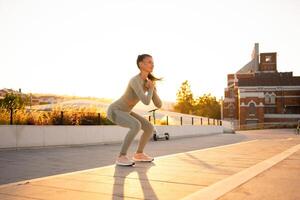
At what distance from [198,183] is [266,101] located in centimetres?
6355

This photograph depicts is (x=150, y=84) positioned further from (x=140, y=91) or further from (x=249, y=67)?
(x=249, y=67)

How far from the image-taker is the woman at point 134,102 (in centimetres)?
620

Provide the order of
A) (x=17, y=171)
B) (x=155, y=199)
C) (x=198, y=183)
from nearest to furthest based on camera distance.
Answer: (x=155, y=199) → (x=198, y=183) → (x=17, y=171)

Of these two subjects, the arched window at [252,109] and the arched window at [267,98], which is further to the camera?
the arched window at [267,98]

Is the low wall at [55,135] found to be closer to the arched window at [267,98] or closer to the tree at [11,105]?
the tree at [11,105]

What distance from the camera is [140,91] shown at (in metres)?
6.15

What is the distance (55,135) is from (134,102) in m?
6.73

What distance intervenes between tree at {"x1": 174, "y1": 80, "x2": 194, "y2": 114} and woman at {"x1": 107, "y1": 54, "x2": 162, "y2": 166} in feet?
216

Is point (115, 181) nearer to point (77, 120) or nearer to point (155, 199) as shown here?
point (155, 199)

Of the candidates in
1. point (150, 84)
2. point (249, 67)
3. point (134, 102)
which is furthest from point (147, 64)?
point (249, 67)

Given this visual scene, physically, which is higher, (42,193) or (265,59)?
(265,59)

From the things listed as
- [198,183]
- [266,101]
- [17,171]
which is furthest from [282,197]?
[266,101]

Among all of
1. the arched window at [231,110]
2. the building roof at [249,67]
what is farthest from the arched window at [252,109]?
the building roof at [249,67]

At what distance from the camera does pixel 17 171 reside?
19.2ft
